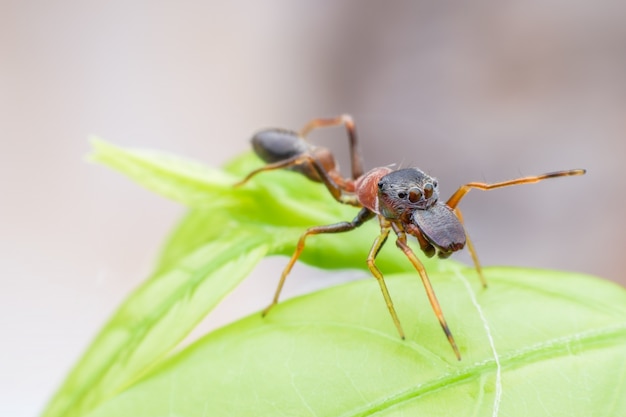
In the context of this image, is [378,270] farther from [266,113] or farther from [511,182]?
[266,113]

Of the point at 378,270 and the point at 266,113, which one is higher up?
the point at 378,270

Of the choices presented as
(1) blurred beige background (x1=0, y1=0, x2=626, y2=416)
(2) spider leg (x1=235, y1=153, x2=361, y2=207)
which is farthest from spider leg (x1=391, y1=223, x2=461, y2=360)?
(1) blurred beige background (x1=0, y1=0, x2=626, y2=416)

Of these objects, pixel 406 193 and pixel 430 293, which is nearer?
pixel 430 293

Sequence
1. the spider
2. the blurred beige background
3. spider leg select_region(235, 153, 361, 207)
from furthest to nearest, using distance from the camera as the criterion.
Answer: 1. the blurred beige background
2. spider leg select_region(235, 153, 361, 207)
3. the spider

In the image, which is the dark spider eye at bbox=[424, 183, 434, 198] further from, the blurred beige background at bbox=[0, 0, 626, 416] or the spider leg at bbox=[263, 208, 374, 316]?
the blurred beige background at bbox=[0, 0, 626, 416]

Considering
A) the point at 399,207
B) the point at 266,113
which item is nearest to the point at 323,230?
the point at 399,207

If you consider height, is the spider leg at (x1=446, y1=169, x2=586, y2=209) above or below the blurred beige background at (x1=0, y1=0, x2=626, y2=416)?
above

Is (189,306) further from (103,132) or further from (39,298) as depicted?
(103,132)
